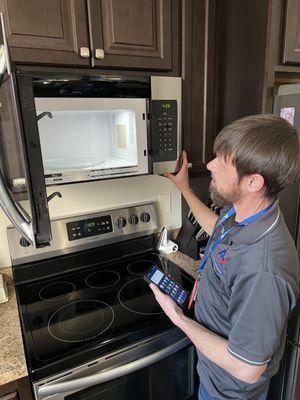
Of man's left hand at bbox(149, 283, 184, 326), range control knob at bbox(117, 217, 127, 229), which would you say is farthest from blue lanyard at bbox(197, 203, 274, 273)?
range control knob at bbox(117, 217, 127, 229)

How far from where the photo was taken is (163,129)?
108 centimetres

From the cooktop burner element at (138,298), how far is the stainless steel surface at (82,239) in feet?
0.87

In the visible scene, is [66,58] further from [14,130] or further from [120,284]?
[120,284]

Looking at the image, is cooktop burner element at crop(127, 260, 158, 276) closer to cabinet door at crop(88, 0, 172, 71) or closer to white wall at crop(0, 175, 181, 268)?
white wall at crop(0, 175, 181, 268)

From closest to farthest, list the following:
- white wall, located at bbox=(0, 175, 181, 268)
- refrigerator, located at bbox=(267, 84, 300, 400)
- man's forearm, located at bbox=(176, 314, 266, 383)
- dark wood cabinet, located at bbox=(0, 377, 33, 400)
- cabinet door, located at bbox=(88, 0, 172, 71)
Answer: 1. man's forearm, located at bbox=(176, 314, 266, 383)
2. dark wood cabinet, located at bbox=(0, 377, 33, 400)
3. cabinet door, located at bbox=(88, 0, 172, 71)
4. refrigerator, located at bbox=(267, 84, 300, 400)
5. white wall, located at bbox=(0, 175, 181, 268)

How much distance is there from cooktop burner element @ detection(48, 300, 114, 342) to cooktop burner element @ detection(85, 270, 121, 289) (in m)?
0.13

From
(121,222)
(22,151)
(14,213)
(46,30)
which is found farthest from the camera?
(121,222)

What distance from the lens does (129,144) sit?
3.48 feet

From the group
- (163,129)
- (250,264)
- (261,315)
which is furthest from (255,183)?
(163,129)

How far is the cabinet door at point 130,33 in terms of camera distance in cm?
95

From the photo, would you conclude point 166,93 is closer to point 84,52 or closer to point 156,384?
point 84,52

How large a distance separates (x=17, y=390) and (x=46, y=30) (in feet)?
3.43

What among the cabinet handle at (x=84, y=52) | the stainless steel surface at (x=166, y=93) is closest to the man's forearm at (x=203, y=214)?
the stainless steel surface at (x=166, y=93)

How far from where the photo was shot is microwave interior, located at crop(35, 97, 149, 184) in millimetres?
954
